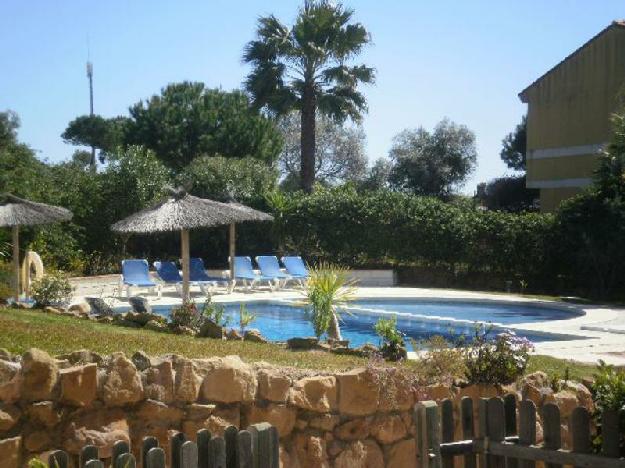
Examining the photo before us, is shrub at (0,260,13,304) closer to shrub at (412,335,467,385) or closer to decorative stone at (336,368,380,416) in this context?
shrub at (412,335,467,385)

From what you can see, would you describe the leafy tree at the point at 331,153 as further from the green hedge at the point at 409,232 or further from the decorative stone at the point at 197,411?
the decorative stone at the point at 197,411

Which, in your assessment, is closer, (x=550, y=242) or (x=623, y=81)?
(x=550, y=242)

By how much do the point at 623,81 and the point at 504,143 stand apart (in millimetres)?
16219

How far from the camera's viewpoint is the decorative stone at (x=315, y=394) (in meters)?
6.54

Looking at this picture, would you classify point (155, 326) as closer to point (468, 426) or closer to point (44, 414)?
point (44, 414)

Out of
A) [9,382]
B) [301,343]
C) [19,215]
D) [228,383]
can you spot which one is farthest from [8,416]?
[19,215]

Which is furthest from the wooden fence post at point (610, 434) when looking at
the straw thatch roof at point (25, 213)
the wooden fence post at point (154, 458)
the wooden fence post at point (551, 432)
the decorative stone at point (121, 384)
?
the straw thatch roof at point (25, 213)

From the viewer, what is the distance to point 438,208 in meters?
25.9

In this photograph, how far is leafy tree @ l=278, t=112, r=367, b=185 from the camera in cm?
5497

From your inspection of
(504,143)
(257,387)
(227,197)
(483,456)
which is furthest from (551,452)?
(504,143)

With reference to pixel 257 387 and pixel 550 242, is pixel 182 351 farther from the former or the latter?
pixel 550 242

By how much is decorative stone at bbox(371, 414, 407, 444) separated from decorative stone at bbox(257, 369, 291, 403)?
84 centimetres

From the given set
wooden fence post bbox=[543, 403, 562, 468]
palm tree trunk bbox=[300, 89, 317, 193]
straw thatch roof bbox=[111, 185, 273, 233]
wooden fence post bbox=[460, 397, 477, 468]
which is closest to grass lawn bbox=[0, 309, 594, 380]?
wooden fence post bbox=[460, 397, 477, 468]

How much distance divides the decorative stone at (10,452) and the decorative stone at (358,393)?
2.38m
